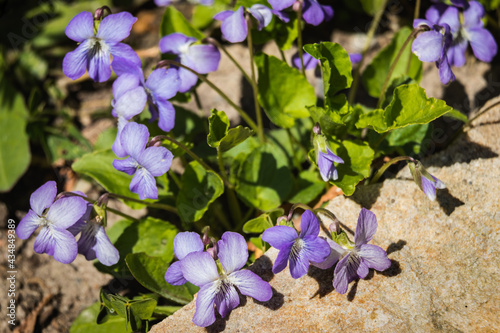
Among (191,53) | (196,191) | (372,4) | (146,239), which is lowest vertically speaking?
(146,239)

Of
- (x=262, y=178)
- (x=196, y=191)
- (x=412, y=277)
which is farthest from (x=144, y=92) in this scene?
(x=412, y=277)

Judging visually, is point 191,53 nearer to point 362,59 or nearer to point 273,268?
point 362,59

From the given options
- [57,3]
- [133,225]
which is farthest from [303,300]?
[57,3]

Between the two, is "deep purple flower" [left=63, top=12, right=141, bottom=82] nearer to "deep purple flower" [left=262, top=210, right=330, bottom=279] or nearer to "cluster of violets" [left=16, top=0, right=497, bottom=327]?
"cluster of violets" [left=16, top=0, right=497, bottom=327]

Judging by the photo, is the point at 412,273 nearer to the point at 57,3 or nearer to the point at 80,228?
the point at 80,228

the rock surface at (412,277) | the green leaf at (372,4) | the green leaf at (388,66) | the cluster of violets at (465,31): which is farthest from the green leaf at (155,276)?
the green leaf at (372,4)

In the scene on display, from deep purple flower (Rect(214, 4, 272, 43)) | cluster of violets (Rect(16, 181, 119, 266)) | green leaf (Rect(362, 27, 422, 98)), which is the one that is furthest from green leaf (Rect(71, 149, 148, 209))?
green leaf (Rect(362, 27, 422, 98))

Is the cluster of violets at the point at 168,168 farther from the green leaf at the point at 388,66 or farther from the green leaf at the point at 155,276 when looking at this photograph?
the green leaf at the point at 388,66
